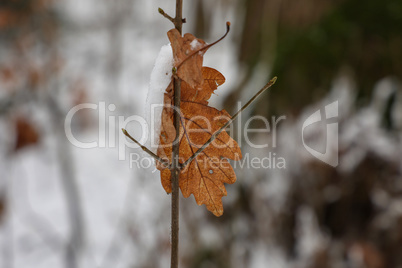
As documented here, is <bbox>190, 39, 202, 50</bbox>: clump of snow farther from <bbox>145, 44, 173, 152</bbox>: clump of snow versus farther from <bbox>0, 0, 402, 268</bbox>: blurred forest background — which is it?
<bbox>0, 0, 402, 268</bbox>: blurred forest background

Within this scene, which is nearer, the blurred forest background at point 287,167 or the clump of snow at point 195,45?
the clump of snow at point 195,45

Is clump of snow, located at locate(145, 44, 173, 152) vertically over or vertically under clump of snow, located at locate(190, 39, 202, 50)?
under

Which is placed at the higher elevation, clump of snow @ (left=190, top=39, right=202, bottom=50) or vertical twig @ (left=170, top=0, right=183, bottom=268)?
clump of snow @ (left=190, top=39, right=202, bottom=50)

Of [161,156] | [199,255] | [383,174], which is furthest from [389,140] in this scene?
[161,156]

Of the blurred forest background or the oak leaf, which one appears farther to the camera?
the blurred forest background

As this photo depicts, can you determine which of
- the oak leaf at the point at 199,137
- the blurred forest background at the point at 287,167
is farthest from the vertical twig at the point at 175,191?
the blurred forest background at the point at 287,167

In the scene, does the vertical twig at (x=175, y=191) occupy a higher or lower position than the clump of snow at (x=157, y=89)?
lower

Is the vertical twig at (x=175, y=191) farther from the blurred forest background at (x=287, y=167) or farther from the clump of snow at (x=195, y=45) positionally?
the blurred forest background at (x=287, y=167)

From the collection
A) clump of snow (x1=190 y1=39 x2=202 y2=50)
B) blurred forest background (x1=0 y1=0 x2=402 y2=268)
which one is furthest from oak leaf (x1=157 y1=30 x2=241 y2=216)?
blurred forest background (x1=0 y1=0 x2=402 y2=268)

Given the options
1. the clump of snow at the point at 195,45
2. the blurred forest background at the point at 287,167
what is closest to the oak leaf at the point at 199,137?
the clump of snow at the point at 195,45

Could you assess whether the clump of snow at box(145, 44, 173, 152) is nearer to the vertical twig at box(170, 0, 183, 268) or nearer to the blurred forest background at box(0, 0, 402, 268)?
the vertical twig at box(170, 0, 183, 268)
